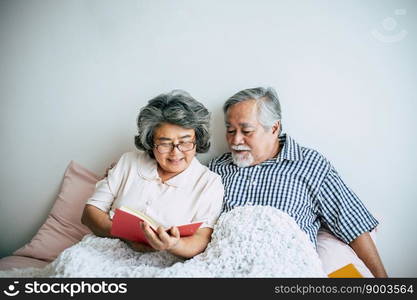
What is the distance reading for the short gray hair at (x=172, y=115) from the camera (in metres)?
1.53

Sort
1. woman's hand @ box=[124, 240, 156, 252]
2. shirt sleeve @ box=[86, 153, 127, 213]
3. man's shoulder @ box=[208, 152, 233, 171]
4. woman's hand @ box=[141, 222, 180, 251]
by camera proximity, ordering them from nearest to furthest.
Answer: woman's hand @ box=[141, 222, 180, 251] → woman's hand @ box=[124, 240, 156, 252] → shirt sleeve @ box=[86, 153, 127, 213] → man's shoulder @ box=[208, 152, 233, 171]

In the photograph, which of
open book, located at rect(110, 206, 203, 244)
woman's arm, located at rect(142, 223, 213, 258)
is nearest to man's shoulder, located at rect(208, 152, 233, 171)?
woman's arm, located at rect(142, 223, 213, 258)

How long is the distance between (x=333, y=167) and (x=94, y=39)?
5.05ft

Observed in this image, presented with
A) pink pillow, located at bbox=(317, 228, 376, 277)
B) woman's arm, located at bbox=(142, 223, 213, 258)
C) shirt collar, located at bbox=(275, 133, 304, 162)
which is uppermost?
shirt collar, located at bbox=(275, 133, 304, 162)

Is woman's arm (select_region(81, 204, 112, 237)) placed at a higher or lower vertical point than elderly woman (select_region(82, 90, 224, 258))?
lower

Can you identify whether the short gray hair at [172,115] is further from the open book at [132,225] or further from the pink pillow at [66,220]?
the pink pillow at [66,220]

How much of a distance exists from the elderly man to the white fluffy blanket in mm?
224

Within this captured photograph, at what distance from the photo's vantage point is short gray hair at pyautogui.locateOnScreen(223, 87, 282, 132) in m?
1.70

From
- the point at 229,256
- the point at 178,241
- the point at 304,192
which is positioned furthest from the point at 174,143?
the point at 304,192

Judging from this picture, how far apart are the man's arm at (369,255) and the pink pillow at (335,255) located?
4 centimetres

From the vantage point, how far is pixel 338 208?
1.65 m

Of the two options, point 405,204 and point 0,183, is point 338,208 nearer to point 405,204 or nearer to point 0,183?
point 405,204

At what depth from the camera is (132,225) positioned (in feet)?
4.29

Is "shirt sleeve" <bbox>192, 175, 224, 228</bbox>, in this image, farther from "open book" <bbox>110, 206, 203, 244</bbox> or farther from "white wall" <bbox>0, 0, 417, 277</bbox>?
"white wall" <bbox>0, 0, 417, 277</bbox>
